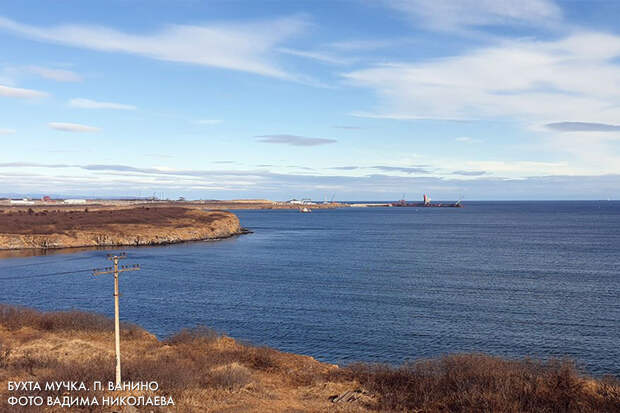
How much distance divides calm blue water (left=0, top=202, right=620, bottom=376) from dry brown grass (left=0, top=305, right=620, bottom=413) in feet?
26.7

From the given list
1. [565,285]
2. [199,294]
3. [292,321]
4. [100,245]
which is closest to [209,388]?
[292,321]

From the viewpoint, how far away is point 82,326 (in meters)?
32.6

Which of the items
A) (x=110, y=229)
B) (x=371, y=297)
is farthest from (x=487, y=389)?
(x=110, y=229)

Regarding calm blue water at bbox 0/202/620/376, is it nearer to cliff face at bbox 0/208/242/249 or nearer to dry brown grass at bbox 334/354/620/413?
dry brown grass at bbox 334/354/620/413

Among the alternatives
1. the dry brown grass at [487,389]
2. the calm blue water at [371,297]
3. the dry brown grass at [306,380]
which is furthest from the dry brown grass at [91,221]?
the dry brown grass at [487,389]

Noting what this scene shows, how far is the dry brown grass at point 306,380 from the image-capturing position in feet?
60.5

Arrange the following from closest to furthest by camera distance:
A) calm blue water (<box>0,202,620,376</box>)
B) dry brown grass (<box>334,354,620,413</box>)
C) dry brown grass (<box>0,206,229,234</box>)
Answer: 1. dry brown grass (<box>334,354,620,413</box>)
2. calm blue water (<box>0,202,620,376</box>)
3. dry brown grass (<box>0,206,229,234</box>)

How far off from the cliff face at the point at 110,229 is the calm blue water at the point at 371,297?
18002mm

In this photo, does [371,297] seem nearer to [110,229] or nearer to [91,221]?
[110,229]

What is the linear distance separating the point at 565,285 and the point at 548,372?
38451 millimetres

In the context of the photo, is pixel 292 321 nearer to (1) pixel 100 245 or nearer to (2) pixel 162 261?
(2) pixel 162 261

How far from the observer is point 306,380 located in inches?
920

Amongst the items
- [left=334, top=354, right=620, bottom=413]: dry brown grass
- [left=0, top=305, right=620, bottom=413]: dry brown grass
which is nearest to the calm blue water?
[left=0, top=305, right=620, bottom=413]: dry brown grass

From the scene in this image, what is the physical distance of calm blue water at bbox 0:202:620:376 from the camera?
3447 cm
